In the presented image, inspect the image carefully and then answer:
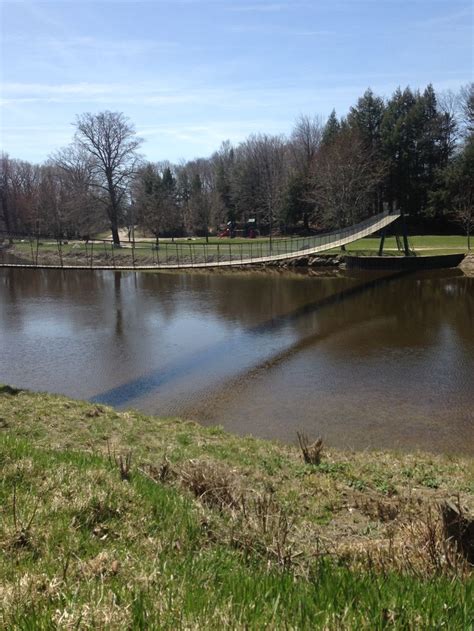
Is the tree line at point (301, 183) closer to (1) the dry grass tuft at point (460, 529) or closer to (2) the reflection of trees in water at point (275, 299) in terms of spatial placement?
(2) the reflection of trees in water at point (275, 299)

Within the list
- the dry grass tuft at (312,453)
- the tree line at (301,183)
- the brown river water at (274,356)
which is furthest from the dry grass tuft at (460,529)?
the tree line at (301,183)

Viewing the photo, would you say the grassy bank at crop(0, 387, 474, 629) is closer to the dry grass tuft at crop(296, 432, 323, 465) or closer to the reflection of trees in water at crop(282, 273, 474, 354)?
the dry grass tuft at crop(296, 432, 323, 465)

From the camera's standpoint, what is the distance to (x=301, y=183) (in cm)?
5219

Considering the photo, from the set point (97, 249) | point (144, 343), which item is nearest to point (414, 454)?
point (144, 343)

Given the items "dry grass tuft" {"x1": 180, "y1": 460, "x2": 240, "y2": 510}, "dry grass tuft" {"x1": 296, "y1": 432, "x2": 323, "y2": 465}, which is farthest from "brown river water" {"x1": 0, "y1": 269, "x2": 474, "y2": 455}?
"dry grass tuft" {"x1": 180, "y1": 460, "x2": 240, "y2": 510}

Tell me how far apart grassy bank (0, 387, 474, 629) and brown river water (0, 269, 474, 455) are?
364 centimetres

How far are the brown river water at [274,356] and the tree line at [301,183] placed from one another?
16.4m

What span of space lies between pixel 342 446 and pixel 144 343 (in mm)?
10183

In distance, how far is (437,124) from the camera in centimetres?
4884

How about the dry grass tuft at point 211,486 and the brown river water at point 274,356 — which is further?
the brown river water at point 274,356

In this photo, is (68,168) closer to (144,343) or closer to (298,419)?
(144,343)

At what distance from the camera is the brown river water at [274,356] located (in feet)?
38.1

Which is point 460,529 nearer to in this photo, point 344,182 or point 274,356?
point 274,356

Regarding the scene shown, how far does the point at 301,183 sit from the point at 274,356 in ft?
126
